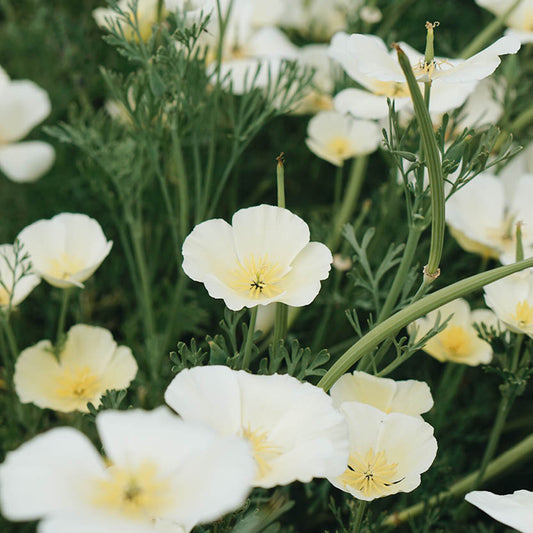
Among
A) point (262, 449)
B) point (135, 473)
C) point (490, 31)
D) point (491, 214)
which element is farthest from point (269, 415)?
point (490, 31)

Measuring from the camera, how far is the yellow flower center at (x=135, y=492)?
16.0 inches

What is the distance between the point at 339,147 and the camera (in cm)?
100

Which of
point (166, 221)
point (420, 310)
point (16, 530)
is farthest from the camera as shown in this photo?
point (166, 221)

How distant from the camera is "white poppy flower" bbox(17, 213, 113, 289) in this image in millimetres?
775

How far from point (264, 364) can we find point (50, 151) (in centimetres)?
70

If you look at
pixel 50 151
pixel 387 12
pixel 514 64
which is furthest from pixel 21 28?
pixel 514 64

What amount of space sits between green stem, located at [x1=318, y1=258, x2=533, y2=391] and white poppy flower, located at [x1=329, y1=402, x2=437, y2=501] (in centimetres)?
3

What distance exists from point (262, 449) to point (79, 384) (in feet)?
1.10

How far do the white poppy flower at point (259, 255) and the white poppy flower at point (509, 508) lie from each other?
0.69 ft

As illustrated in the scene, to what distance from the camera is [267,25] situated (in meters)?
1.19

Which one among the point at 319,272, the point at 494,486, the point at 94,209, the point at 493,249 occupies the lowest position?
the point at 494,486

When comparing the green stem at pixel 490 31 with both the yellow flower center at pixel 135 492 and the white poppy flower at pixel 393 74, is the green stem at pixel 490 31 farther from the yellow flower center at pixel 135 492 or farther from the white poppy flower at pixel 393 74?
the yellow flower center at pixel 135 492

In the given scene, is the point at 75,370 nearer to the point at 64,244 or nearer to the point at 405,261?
the point at 64,244

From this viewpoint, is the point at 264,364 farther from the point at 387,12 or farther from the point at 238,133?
the point at 387,12
